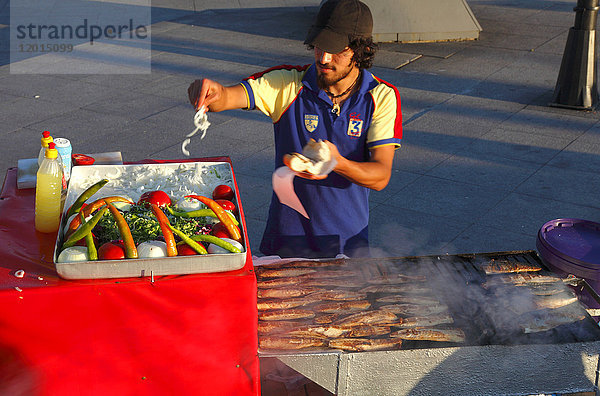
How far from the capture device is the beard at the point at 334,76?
3725 mm

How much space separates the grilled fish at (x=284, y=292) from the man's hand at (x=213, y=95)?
105 cm

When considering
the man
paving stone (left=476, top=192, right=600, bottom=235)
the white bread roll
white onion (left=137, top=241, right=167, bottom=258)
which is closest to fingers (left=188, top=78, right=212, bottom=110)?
the man

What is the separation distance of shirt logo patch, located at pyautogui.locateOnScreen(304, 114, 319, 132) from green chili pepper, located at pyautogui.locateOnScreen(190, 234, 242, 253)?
1.05m

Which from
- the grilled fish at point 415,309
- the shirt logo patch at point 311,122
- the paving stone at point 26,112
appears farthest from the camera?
the paving stone at point 26,112

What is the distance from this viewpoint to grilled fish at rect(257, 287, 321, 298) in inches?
140

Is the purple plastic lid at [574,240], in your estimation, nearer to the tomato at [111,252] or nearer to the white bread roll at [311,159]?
the white bread roll at [311,159]

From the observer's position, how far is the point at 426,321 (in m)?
3.47

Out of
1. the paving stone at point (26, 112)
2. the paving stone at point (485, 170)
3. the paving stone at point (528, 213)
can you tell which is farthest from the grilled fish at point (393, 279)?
the paving stone at point (26, 112)

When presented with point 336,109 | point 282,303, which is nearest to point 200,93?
point 336,109

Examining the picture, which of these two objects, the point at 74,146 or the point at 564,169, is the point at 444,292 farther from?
the point at 74,146

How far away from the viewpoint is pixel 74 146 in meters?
8.07

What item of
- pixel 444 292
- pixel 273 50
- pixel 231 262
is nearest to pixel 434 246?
pixel 444 292

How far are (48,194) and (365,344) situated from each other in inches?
68.8

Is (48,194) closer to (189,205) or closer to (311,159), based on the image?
(189,205)
